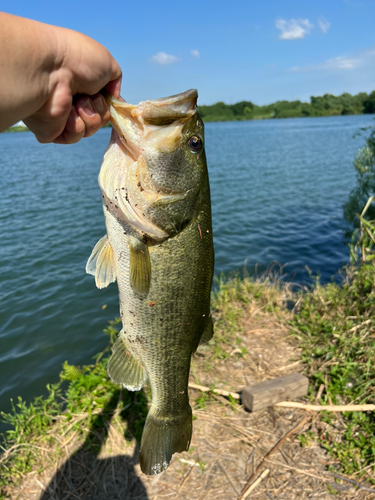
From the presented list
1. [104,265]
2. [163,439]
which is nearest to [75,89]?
[104,265]

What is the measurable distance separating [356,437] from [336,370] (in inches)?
32.3

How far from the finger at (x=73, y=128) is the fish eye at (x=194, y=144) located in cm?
63

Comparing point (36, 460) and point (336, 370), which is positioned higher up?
point (336, 370)

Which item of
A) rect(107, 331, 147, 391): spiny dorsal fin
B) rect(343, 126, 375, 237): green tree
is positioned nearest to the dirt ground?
rect(107, 331, 147, 391): spiny dorsal fin

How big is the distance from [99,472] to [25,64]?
3712 mm

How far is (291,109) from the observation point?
12938 centimetres

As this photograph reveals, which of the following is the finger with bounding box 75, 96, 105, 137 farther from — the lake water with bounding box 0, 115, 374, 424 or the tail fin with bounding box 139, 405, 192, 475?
the lake water with bounding box 0, 115, 374, 424

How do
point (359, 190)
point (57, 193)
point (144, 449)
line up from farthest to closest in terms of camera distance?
point (57, 193) < point (359, 190) < point (144, 449)

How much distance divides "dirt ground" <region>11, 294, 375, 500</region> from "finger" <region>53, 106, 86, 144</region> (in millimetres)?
3144

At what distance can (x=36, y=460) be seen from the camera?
3701 millimetres

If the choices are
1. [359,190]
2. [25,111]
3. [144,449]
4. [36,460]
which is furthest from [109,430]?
[359,190]

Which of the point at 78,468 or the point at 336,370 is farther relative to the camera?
the point at 336,370

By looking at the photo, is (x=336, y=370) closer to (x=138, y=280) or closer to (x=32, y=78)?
(x=138, y=280)

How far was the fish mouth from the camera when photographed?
6.11 feet
